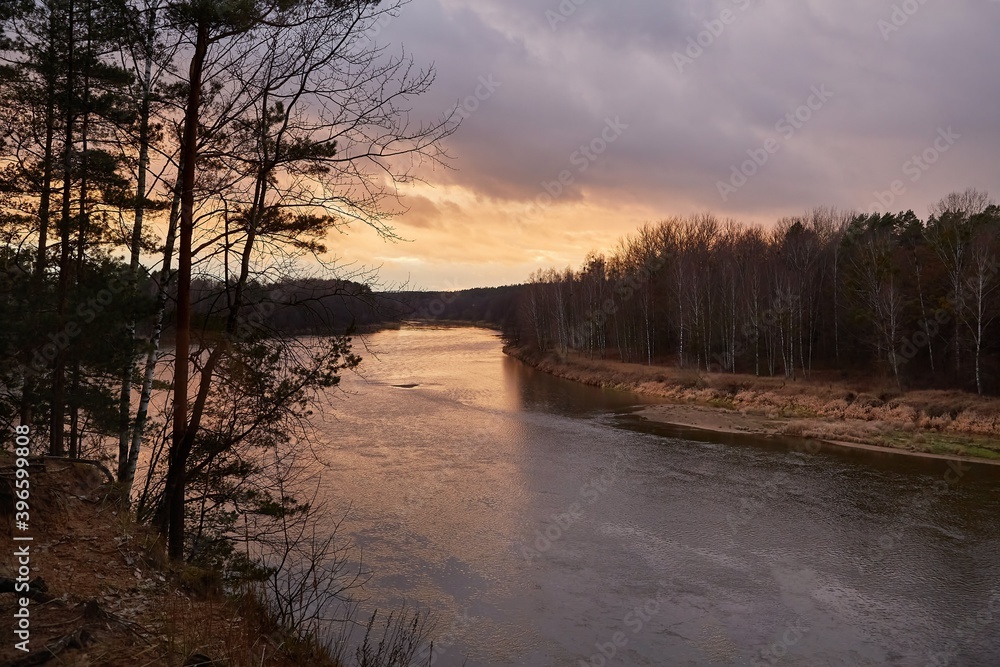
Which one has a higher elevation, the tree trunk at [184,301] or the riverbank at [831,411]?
the tree trunk at [184,301]

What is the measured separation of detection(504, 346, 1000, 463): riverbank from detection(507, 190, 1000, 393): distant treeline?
2657 millimetres

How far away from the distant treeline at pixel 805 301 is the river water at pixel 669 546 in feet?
41.6

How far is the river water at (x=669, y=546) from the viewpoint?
8.83 metres

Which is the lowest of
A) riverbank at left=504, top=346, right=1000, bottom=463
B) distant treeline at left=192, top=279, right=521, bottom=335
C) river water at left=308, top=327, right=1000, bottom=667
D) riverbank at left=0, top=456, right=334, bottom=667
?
river water at left=308, top=327, right=1000, bottom=667

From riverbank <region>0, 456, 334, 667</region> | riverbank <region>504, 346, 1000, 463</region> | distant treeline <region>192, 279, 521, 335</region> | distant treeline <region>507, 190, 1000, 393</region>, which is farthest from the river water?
distant treeline <region>507, 190, 1000, 393</region>

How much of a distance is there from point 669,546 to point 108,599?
10141mm

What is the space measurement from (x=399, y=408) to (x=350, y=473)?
32.6 feet

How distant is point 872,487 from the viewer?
16031 millimetres

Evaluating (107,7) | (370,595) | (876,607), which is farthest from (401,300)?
(876,607)

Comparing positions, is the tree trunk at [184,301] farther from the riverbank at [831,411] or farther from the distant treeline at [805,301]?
the distant treeline at [805,301]

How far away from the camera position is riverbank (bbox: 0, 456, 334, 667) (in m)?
3.74

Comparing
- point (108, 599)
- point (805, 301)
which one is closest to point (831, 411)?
point (805, 301)

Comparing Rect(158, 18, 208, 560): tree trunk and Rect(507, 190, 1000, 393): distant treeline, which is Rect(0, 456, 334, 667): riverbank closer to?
Rect(158, 18, 208, 560): tree trunk

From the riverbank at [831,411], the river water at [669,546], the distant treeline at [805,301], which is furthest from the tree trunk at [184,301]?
the distant treeline at [805,301]
